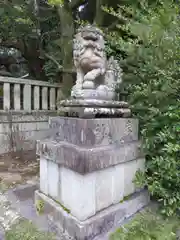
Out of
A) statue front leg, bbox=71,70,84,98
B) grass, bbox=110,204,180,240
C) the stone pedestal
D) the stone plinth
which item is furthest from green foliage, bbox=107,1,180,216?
statue front leg, bbox=71,70,84,98

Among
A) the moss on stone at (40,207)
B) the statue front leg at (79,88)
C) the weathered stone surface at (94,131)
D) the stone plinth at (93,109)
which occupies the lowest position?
the moss on stone at (40,207)

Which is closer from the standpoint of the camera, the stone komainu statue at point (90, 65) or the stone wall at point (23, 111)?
the stone komainu statue at point (90, 65)

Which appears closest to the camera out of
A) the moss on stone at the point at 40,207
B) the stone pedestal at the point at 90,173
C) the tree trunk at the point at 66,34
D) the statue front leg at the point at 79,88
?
the stone pedestal at the point at 90,173

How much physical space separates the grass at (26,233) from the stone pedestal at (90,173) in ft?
0.53

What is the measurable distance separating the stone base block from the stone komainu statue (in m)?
1.02

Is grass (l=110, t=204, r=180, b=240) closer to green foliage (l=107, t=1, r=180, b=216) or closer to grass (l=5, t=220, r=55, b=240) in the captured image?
green foliage (l=107, t=1, r=180, b=216)

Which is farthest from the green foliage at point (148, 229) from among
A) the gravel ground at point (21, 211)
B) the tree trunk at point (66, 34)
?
the tree trunk at point (66, 34)

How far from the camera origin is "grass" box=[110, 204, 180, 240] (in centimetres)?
134

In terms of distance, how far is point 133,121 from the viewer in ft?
6.38

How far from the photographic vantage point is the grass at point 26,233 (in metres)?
1.44

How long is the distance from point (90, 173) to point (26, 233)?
72cm

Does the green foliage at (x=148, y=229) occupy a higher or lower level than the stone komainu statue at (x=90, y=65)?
lower

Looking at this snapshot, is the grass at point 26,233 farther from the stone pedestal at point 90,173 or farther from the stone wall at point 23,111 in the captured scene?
the stone wall at point 23,111

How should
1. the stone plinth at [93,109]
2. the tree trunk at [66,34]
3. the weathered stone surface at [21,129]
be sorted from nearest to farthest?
the stone plinth at [93,109], the tree trunk at [66,34], the weathered stone surface at [21,129]
